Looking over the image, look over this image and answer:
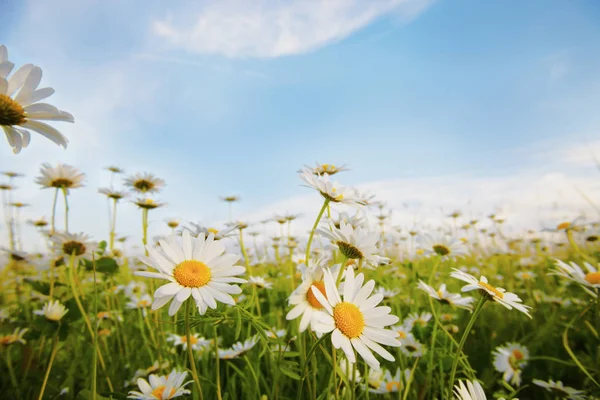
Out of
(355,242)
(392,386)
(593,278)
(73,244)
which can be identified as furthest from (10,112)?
(593,278)

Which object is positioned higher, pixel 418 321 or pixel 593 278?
pixel 593 278

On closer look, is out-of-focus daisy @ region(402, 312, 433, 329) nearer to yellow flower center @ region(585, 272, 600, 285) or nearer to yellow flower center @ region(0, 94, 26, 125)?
yellow flower center @ region(585, 272, 600, 285)

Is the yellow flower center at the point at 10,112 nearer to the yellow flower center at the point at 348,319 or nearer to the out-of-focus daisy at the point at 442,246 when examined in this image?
the yellow flower center at the point at 348,319

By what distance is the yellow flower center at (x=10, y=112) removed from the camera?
79 centimetres

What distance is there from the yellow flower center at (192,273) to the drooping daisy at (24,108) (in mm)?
440

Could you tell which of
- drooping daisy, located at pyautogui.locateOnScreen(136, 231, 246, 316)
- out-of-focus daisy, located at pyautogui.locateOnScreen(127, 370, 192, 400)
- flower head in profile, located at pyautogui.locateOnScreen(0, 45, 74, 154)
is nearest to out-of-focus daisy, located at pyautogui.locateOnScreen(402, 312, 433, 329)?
out-of-focus daisy, located at pyautogui.locateOnScreen(127, 370, 192, 400)

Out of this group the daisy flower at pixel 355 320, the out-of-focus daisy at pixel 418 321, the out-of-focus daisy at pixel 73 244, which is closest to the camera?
the daisy flower at pixel 355 320

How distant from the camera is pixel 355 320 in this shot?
825mm

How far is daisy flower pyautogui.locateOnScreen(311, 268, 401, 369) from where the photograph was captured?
76 centimetres

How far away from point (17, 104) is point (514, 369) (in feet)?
7.43

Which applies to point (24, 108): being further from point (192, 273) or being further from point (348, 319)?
point (348, 319)

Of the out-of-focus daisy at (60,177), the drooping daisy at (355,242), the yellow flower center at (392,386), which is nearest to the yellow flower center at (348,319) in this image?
the drooping daisy at (355,242)

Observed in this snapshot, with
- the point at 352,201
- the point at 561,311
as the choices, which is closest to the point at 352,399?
the point at 352,201

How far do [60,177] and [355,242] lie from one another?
1.95 metres
